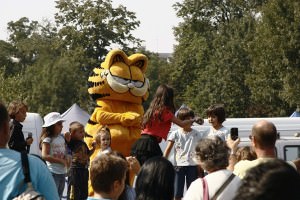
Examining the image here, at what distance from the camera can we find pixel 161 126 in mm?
10789

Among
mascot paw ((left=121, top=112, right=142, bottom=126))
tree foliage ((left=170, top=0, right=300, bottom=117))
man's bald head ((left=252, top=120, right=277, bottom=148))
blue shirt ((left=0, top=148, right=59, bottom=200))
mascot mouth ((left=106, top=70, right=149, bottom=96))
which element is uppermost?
tree foliage ((left=170, top=0, right=300, bottom=117))

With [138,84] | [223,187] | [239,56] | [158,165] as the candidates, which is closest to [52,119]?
[138,84]

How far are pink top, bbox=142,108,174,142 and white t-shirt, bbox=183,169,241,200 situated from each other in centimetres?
473

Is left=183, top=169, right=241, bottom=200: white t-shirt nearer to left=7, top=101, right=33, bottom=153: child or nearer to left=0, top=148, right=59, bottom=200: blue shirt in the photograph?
left=0, top=148, right=59, bottom=200: blue shirt

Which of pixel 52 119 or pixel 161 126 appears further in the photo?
pixel 52 119

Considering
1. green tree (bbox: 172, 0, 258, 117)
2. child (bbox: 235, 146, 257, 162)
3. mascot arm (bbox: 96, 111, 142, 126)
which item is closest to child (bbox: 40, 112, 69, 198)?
mascot arm (bbox: 96, 111, 142, 126)

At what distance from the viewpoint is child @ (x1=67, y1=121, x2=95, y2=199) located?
40.0 feet

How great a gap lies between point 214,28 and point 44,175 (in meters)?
62.5

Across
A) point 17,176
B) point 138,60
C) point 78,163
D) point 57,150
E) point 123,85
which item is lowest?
point 78,163

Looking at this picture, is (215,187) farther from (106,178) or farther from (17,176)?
(17,176)

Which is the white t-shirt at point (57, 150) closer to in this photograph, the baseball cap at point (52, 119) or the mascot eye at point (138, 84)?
the baseball cap at point (52, 119)

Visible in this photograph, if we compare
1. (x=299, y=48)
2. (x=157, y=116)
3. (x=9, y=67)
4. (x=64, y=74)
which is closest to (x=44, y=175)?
(x=157, y=116)

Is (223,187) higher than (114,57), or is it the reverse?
(114,57)

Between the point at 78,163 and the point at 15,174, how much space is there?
7.02 meters
